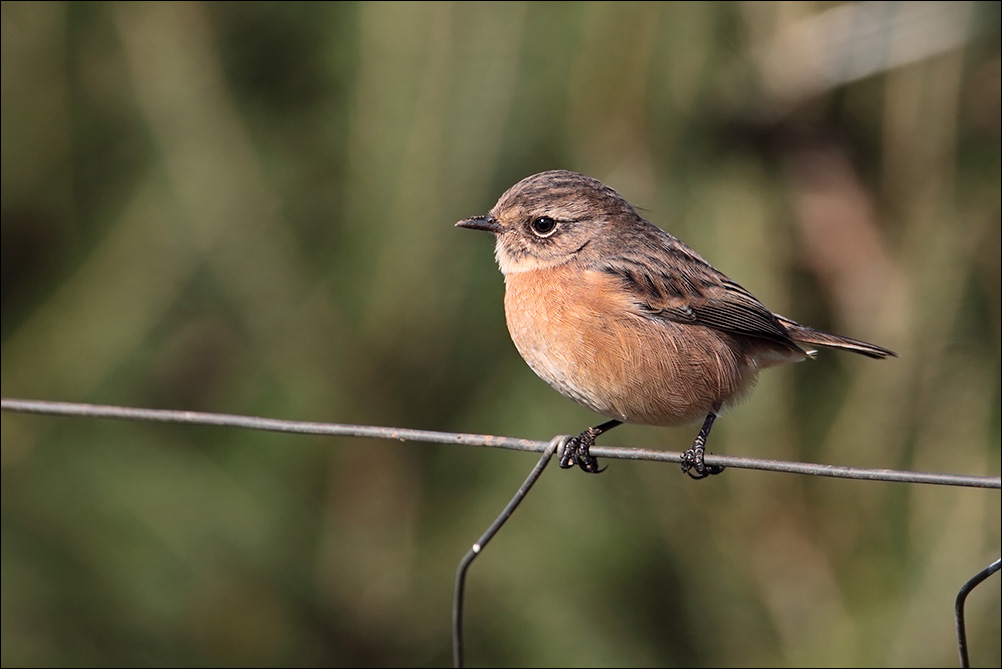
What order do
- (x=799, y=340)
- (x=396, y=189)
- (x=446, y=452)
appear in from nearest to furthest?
(x=799, y=340) < (x=396, y=189) < (x=446, y=452)

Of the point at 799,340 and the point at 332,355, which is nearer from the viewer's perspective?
the point at 799,340

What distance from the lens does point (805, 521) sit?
4.24m

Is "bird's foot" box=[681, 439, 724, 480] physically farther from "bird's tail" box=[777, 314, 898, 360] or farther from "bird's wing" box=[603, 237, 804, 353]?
"bird's tail" box=[777, 314, 898, 360]

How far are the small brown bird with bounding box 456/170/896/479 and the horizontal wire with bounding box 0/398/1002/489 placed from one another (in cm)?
84

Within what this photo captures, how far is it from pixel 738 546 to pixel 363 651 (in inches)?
64.9

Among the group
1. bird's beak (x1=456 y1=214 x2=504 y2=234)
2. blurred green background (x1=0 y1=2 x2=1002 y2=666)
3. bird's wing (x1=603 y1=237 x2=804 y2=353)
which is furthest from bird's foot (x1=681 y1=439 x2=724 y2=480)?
bird's beak (x1=456 y1=214 x2=504 y2=234)

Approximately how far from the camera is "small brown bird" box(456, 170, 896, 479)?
3.70 m

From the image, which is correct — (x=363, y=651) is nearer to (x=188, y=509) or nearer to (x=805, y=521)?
(x=188, y=509)

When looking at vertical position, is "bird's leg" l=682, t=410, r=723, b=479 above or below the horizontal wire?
below

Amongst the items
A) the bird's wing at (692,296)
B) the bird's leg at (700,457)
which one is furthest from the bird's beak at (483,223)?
the bird's leg at (700,457)

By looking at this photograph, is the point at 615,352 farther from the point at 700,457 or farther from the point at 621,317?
the point at 700,457

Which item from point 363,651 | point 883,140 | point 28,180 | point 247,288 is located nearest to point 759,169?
point 883,140

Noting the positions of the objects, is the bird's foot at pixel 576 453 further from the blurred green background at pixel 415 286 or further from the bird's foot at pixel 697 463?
the blurred green background at pixel 415 286

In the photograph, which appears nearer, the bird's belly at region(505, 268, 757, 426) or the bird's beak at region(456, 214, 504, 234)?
the bird's belly at region(505, 268, 757, 426)
